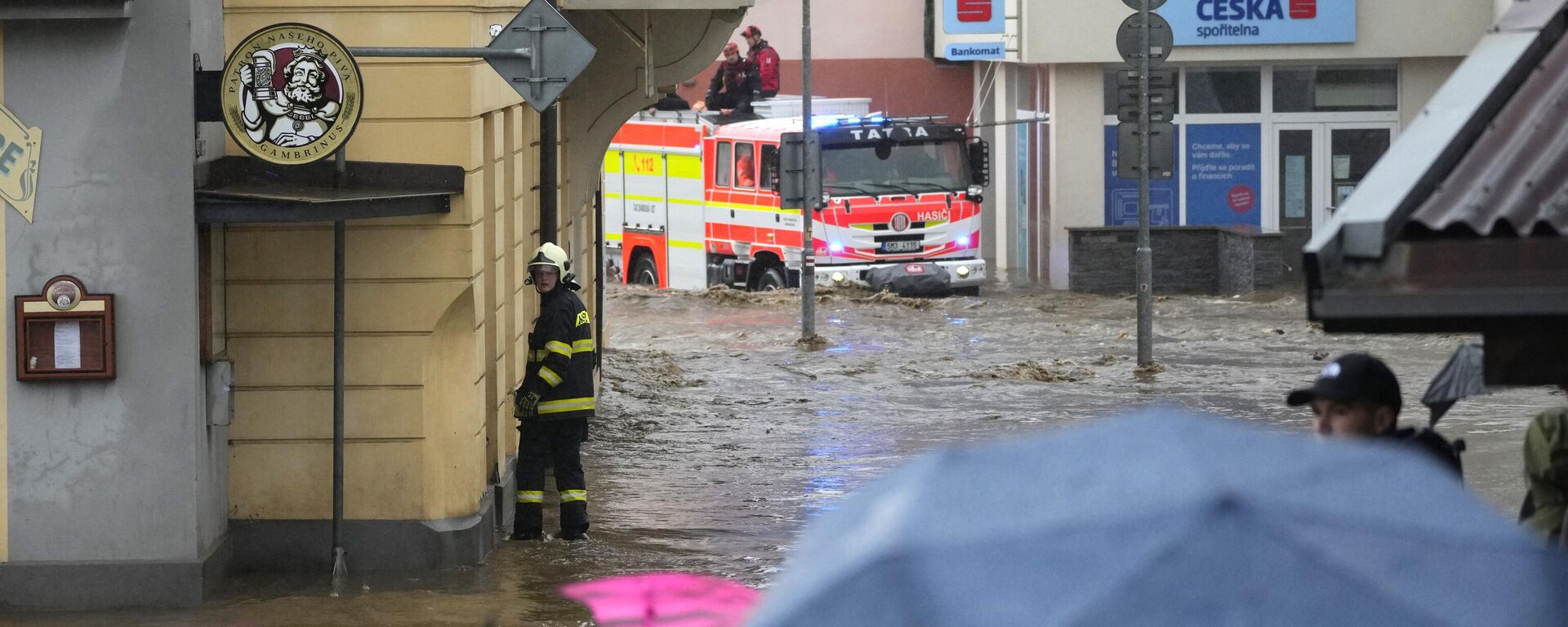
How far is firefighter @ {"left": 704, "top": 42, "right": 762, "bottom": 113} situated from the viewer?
28.2m

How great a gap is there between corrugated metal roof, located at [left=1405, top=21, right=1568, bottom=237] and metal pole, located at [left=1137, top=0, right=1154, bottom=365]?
14.7 m

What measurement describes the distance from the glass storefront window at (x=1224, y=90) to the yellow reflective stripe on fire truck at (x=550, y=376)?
19.4m

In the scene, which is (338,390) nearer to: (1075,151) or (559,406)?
(559,406)

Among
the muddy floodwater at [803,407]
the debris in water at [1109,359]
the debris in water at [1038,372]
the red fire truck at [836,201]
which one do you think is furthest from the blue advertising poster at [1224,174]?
the debris in water at [1038,372]

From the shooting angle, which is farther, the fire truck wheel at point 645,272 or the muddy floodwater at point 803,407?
the fire truck wheel at point 645,272

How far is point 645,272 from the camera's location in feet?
96.4

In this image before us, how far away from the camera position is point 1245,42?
90.2 ft

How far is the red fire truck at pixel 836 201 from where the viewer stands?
25.6m

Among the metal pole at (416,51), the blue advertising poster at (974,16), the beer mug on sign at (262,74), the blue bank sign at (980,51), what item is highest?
the blue advertising poster at (974,16)

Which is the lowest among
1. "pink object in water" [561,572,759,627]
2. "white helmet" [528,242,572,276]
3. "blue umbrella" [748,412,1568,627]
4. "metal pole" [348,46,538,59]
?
"pink object in water" [561,572,759,627]

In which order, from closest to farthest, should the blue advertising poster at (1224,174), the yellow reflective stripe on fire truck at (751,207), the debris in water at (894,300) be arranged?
the debris in water at (894,300), the yellow reflective stripe on fire truck at (751,207), the blue advertising poster at (1224,174)

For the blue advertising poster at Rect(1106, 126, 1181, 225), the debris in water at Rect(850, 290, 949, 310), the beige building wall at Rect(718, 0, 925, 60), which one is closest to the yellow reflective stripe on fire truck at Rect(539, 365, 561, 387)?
the debris in water at Rect(850, 290, 949, 310)

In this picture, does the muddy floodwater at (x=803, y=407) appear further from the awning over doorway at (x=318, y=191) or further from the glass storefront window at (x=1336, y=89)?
the glass storefront window at (x=1336, y=89)

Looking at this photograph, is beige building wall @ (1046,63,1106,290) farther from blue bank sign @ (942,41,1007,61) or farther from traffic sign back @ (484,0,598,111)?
traffic sign back @ (484,0,598,111)
